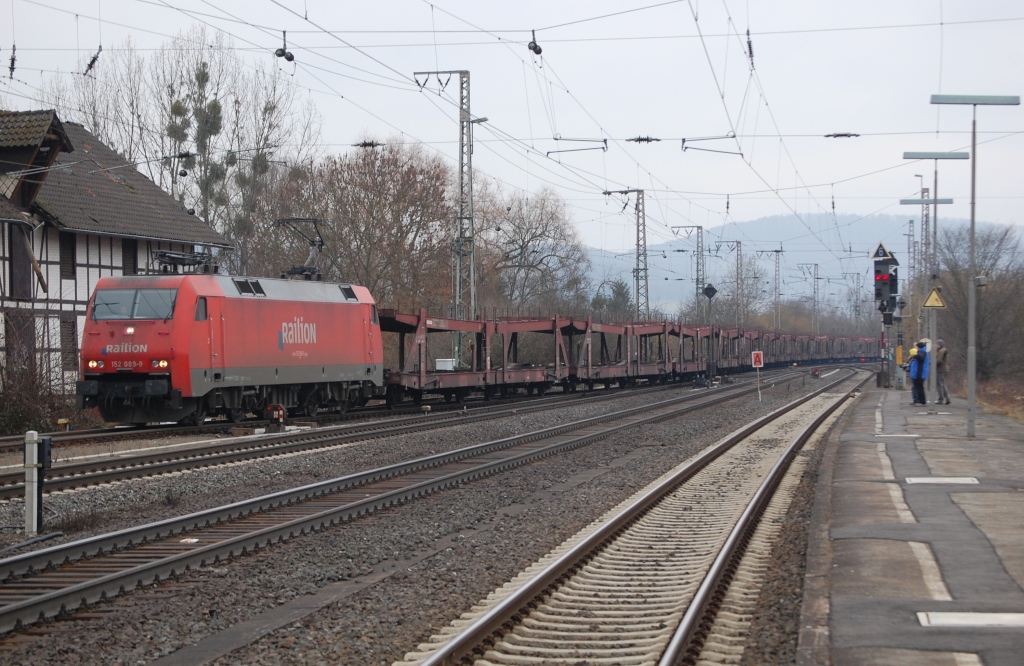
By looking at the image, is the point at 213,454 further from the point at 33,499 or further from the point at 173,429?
the point at 33,499

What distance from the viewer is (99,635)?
6.55 metres

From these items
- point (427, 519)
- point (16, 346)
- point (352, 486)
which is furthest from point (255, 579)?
point (16, 346)

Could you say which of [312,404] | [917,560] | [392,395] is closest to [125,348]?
[312,404]

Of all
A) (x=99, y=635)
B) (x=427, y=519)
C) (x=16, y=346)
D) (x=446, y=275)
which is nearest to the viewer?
(x=99, y=635)

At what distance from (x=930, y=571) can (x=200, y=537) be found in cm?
651

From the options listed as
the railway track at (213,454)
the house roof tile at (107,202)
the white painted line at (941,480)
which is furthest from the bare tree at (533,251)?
the white painted line at (941,480)

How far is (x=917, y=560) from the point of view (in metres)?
8.12

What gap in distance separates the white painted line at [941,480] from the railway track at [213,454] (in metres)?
9.73

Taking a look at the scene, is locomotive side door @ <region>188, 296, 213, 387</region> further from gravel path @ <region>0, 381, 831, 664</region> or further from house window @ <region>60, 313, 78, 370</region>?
house window @ <region>60, 313, 78, 370</region>

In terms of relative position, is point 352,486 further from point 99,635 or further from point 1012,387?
point 1012,387

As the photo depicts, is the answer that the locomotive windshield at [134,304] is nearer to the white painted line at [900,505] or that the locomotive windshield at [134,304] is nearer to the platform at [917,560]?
the platform at [917,560]

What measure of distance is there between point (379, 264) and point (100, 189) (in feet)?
49.5

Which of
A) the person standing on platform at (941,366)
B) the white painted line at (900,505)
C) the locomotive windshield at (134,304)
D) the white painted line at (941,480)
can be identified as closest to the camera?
the white painted line at (900,505)

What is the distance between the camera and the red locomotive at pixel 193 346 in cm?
Answer: 1922
